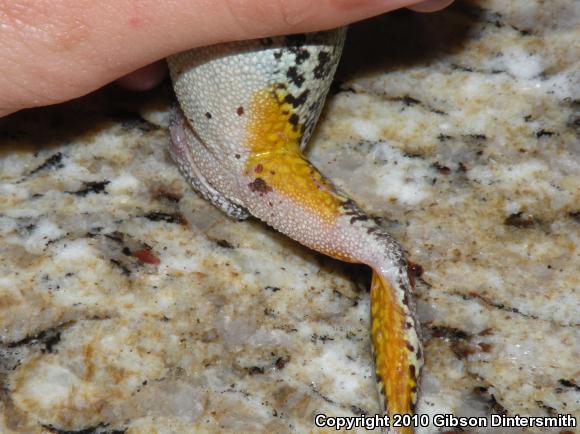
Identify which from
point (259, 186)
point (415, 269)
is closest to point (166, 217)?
point (259, 186)

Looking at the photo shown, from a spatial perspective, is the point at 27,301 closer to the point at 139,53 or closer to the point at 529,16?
the point at 139,53

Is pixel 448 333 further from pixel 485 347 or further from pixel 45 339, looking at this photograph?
pixel 45 339

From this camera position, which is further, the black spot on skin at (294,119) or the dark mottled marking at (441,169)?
the dark mottled marking at (441,169)

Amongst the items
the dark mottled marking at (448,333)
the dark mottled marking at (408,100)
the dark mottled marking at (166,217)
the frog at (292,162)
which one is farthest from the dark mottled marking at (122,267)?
the dark mottled marking at (408,100)

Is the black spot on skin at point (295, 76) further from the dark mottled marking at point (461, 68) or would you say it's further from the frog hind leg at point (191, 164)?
the dark mottled marking at point (461, 68)

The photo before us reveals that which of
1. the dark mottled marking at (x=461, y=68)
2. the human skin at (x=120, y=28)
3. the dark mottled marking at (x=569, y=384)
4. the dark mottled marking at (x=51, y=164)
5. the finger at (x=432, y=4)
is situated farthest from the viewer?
the dark mottled marking at (x=461, y=68)
